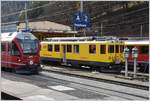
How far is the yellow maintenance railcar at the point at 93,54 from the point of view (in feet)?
104

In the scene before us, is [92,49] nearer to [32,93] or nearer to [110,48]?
[110,48]

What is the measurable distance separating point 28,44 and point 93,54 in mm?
5956

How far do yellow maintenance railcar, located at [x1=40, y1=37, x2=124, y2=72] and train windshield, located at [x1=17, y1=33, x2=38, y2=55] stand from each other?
5.30 meters

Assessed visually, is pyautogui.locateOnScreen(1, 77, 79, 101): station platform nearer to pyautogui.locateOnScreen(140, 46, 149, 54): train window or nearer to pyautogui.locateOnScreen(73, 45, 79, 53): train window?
pyautogui.locateOnScreen(140, 46, 149, 54): train window

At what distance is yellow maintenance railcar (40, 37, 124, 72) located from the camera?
31.8 metres

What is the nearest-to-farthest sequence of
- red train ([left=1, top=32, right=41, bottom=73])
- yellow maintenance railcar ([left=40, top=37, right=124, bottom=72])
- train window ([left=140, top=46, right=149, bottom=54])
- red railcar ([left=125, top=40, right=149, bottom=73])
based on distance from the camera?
red train ([left=1, top=32, right=41, bottom=73]) < red railcar ([left=125, top=40, right=149, bottom=73]) < train window ([left=140, top=46, right=149, bottom=54]) < yellow maintenance railcar ([left=40, top=37, right=124, bottom=72])

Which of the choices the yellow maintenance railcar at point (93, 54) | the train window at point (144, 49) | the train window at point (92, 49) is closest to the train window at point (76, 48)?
the yellow maintenance railcar at point (93, 54)

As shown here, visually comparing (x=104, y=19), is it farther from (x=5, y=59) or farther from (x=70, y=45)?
(x=5, y=59)

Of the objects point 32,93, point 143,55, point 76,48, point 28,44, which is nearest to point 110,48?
point 143,55

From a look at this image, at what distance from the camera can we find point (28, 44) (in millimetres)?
28141

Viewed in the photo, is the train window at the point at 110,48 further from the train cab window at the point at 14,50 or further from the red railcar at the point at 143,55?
the train cab window at the point at 14,50

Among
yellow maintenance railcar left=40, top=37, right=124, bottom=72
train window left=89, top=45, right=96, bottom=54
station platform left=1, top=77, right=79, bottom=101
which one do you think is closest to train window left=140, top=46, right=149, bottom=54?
yellow maintenance railcar left=40, top=37, right=124, bottom=72

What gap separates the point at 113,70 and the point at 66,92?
13.1 m

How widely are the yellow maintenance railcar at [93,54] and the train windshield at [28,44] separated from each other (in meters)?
5.30
